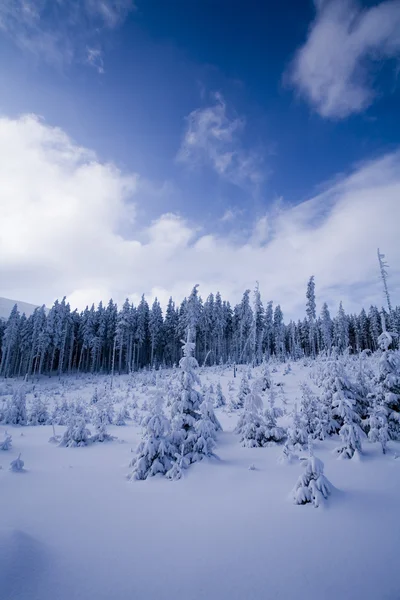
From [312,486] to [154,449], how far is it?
5.18 m

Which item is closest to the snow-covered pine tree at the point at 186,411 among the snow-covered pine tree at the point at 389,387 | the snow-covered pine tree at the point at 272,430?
the snow-covered pine tree at the point at 272,430

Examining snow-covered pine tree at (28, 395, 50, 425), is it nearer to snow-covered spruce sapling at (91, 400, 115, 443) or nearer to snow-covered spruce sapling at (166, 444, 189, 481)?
snow-covered spruce sapling at (91, 400, 115, 443)

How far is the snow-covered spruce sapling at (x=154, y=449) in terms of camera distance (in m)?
9.31

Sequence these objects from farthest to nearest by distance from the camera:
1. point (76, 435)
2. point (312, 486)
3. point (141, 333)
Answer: point (141, 333) < point (76, 435) < point (312, 486)

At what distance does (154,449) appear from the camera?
9453 mm

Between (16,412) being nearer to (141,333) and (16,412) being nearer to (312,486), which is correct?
(312,486)

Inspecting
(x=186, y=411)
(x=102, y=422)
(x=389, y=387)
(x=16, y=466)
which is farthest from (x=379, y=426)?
(x=16, y=466)

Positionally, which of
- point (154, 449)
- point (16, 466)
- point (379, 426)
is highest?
point (379, 426)

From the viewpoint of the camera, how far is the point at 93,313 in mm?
61312

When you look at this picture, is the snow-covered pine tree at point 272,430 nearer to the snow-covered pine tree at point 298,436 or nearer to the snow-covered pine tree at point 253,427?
the snow-covered pine tree at point 253,427

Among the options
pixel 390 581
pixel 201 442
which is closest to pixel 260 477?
pixel 201 442

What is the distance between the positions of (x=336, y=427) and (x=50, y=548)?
12.2 m

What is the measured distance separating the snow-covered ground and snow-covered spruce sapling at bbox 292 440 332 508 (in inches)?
8.9

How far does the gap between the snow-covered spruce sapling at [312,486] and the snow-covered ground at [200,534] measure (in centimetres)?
23
